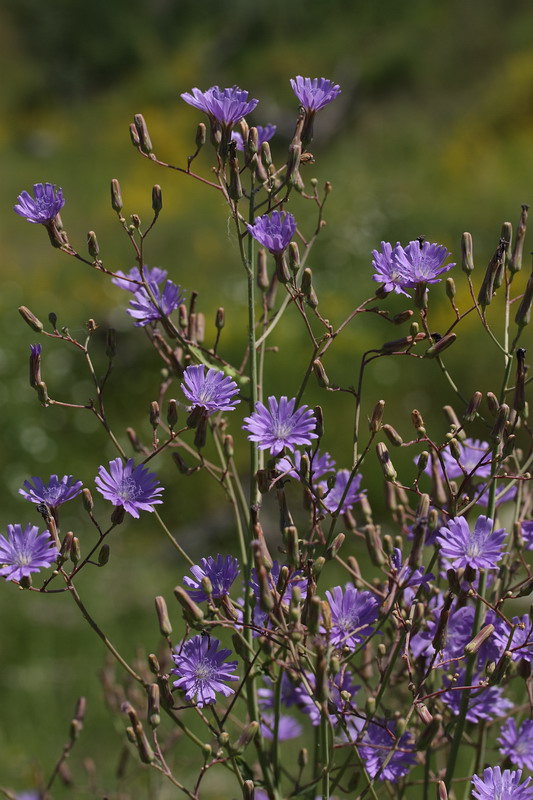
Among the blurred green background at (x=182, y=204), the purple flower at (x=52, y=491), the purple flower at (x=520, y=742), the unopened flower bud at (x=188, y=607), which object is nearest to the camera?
the unopened flower bud at (x=188, y=607)

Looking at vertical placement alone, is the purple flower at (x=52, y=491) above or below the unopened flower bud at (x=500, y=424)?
below

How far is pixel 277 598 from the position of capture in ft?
2.91

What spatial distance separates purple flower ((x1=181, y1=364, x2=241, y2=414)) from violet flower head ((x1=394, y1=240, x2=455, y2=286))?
22 cm

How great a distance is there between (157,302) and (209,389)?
7.5 inches

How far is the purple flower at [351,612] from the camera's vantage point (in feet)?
3.15

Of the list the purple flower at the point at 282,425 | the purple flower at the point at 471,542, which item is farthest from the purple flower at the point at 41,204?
the purple flower at the point at 471,542

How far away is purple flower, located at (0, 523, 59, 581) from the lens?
0.90 metres

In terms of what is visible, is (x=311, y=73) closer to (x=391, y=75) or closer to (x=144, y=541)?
(x=391, y=75)

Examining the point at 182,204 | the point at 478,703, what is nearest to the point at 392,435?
the point at 478,703

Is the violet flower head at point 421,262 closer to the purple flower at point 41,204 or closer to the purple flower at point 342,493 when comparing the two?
the purple flower at point 342,493

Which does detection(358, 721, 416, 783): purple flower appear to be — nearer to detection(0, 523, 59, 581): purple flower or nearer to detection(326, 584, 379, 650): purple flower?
detection(326, 584, 379, 650): purple flower

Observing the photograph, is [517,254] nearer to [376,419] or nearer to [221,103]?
[376,419]

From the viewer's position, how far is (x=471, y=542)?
2.85ft

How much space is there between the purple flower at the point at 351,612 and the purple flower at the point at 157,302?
38 centimetres
